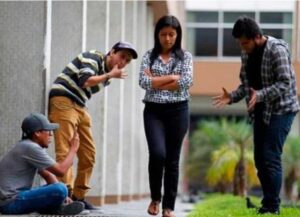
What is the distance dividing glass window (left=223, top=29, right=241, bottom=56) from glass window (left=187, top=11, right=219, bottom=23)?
85 centimetres

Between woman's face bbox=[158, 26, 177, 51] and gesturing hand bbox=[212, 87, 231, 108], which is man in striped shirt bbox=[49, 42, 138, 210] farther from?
gesturing hand bbox=[212, 87, 231, 108]

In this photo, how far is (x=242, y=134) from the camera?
1102 inches

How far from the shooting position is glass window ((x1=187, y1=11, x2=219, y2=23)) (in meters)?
44.2

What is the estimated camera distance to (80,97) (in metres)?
10.1

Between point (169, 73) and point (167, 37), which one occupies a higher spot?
point (167, 37)

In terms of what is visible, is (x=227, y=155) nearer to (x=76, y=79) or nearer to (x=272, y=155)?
(x=76, y=79)

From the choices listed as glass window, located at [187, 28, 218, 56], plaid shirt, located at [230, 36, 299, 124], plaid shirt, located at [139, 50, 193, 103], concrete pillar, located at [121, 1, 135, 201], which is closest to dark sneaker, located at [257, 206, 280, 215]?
plaid shirt, located at [230, 36, 299, 124]

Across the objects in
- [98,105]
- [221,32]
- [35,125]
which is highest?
[221,32]

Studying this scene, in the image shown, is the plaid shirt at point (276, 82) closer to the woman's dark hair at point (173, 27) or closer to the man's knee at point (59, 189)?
the woman's dark hair at point (173, 27)

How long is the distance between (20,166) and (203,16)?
36.2 metres

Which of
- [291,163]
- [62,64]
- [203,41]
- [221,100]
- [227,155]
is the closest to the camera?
[221,100]

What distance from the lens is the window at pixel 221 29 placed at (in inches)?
1713

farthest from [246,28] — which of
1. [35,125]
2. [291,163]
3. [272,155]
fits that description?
[291,163]

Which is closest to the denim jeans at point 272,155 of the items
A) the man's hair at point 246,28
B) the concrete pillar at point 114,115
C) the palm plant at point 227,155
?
the man's hair at point 246,28
